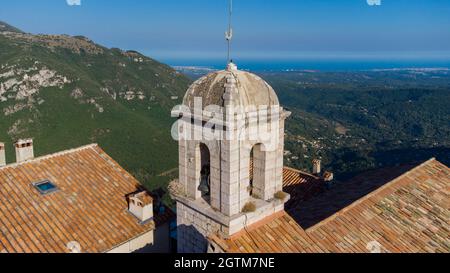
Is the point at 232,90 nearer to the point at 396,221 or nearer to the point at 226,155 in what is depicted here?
the point at 226,155

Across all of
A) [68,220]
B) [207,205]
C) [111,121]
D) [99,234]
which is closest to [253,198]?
[207,205]

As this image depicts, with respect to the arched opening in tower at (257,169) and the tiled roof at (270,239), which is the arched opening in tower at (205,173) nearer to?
the arched opening in tower at (257,169)

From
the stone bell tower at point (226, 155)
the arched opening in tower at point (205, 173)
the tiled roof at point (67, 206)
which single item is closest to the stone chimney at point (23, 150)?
the tiled roof at point (67, 206)

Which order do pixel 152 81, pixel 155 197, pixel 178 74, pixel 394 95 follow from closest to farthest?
1. pixel 155 197
2. pixel 152 81
3. pixel 178 74
4. pixel 394 95

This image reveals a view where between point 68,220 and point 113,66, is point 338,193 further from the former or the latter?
point 113,66

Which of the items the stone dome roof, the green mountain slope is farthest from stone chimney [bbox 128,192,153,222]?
the green mountain slope

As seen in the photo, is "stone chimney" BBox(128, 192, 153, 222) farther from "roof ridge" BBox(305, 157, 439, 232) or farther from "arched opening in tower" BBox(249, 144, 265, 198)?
"roof ridge" BBox(305, 157, 439, 232)

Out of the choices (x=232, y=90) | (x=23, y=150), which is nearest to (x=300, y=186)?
(x=232, y=90)
